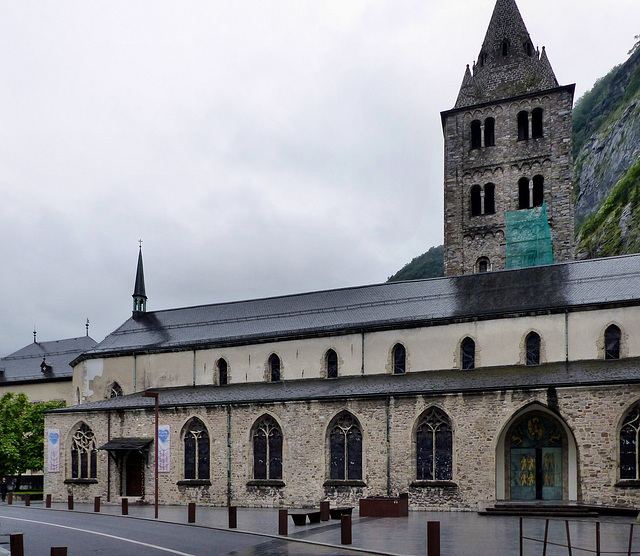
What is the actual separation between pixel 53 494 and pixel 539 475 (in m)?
25.2

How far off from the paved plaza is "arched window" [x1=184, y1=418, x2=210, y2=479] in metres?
5.69

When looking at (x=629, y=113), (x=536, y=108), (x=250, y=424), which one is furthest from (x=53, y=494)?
(x=629, y=113)

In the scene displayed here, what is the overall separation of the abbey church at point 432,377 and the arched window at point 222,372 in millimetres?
120

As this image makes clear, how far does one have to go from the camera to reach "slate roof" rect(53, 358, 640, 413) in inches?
1203

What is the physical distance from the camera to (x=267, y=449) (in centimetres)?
3647

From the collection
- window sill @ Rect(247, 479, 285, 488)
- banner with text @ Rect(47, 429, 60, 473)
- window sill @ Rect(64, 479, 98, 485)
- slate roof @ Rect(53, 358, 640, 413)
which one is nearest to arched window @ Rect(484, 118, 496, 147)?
slate roof @ Rect(53, 358, 640, 413)

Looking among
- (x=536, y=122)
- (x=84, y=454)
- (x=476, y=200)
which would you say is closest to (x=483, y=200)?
(x=476, y=200)

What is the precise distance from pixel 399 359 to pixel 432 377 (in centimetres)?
288

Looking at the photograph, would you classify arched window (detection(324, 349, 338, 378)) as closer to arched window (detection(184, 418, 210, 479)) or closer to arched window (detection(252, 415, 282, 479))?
arched window (detection(252, 415, 282, 479))

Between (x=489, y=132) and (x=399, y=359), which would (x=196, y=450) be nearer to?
(x=399, y=359)

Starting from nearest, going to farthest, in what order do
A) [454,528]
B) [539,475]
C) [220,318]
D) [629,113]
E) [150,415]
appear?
1. [454,528]
2. [539,475]
3. [150,415]
4. [220,318]
5. [629,113]

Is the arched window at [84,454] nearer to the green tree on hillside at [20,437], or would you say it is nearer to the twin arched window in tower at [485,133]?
the green tree on hillside at [20,437]

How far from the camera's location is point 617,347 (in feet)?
109

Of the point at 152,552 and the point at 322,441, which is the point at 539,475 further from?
the point at 152,552
